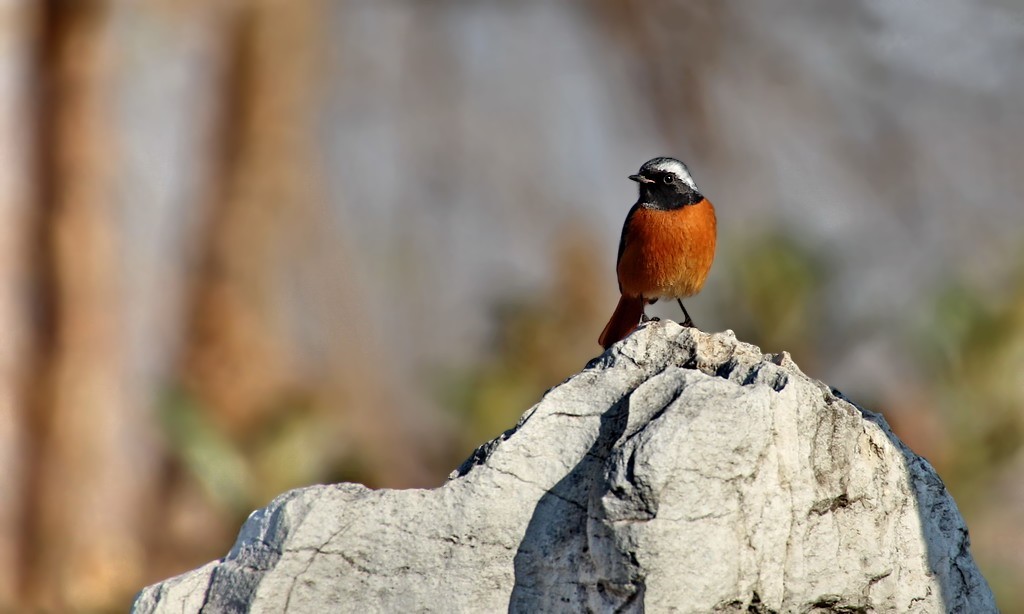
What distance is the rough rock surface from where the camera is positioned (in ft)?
10.3

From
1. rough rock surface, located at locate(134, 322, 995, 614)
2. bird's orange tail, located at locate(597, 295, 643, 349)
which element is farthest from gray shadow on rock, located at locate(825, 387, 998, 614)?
bird's orange tail, located at locate(597, 295, 643, 349)

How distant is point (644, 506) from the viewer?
3.10 meters

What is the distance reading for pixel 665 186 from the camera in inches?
268

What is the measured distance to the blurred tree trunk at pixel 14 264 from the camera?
420 inches

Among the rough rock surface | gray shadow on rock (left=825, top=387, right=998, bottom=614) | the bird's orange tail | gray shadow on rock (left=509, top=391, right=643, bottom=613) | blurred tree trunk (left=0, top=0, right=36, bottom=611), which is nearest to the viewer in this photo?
the rough rock surface

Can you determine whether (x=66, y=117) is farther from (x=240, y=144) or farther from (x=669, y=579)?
(x=669, y=579)

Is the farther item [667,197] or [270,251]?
[270,251]

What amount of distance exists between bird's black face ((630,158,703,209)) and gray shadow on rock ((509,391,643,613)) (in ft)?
11.3

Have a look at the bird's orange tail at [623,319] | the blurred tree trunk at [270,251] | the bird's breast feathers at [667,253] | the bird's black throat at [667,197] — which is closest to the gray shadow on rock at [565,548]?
the bird's orange tail at [623,319]

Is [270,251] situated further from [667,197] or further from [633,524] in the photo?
[633,524]

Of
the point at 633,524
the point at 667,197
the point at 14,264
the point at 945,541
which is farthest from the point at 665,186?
the point at 14,264

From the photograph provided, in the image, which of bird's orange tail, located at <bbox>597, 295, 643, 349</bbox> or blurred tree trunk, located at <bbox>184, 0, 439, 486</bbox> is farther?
blurred tree trunk, located at <bbox>184, 0, 439, 486</bbox>

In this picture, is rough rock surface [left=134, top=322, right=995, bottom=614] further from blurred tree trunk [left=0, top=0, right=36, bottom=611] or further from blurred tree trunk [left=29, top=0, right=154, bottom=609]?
blurred tree trunk [left=0, top=0, right=36, bottom=611]

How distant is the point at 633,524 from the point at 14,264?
349 inches
